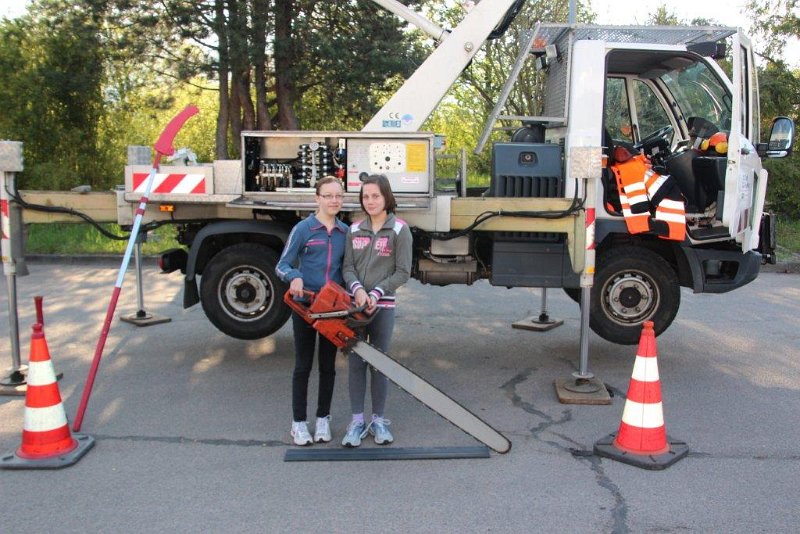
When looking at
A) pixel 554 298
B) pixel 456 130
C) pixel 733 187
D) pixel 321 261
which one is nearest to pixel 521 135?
pixel 733 187

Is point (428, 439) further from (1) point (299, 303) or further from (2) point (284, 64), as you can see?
(2) point (284, 64)

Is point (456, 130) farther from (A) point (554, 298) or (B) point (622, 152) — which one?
(B) point (622, 152)

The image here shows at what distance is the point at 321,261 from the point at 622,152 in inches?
112

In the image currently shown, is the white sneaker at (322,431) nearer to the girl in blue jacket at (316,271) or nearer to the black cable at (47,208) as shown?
the girl in blue jacket at (316,271)

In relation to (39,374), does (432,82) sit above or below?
above

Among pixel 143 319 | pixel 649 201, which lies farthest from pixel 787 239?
pixel 143 319

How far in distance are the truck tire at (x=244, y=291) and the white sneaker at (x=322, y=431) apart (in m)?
1.64

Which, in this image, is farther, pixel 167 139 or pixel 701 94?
pixel 701 94

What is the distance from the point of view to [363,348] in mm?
4500

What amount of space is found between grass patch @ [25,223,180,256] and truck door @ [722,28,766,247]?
8.85 meters

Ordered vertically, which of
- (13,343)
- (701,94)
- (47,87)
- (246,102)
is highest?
(47,87)

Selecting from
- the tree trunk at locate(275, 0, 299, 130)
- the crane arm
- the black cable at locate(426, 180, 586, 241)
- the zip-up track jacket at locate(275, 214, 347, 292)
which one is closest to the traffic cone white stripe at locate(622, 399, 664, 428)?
the black cable at locate(426, 180, 586, 241)

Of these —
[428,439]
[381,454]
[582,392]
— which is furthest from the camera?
[582,392]

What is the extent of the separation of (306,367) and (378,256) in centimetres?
82
